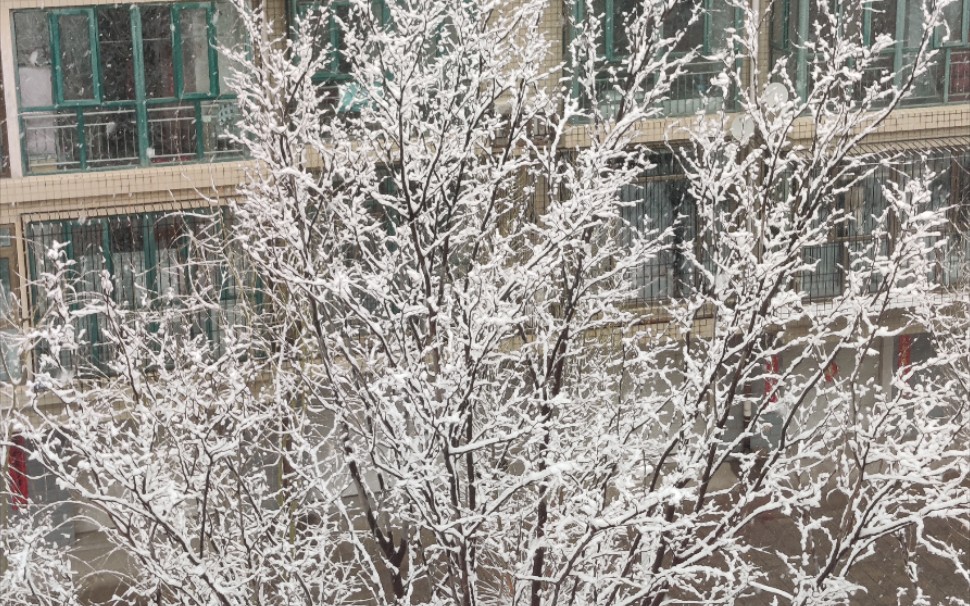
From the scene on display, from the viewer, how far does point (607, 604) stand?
1159cm

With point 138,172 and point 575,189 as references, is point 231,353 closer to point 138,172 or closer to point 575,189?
point 575,189

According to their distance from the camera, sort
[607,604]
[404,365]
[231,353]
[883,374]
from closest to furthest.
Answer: [404,365] < [607,604] < [231,353] < [883,374]

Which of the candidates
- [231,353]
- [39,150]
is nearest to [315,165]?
[39,150]

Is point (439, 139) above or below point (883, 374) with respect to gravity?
above

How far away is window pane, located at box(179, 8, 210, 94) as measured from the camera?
1978cm

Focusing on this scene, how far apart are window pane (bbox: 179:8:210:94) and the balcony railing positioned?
285 mm

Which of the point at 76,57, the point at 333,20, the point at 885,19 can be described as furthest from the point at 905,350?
the point at 76,57

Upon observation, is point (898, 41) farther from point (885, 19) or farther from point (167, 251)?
point (167, 251)

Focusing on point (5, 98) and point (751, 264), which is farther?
point (5, 98)

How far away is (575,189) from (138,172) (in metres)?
10.1

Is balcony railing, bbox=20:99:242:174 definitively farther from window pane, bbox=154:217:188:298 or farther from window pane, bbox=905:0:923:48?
window pane, bbox=905:0:923:48

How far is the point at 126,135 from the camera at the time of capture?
19875 millimetres

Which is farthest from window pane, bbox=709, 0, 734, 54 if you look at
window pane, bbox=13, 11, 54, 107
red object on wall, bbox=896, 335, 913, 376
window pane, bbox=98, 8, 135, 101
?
window pane, bbox=13, 11, 54, 107

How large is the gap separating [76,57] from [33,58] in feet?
2.00
